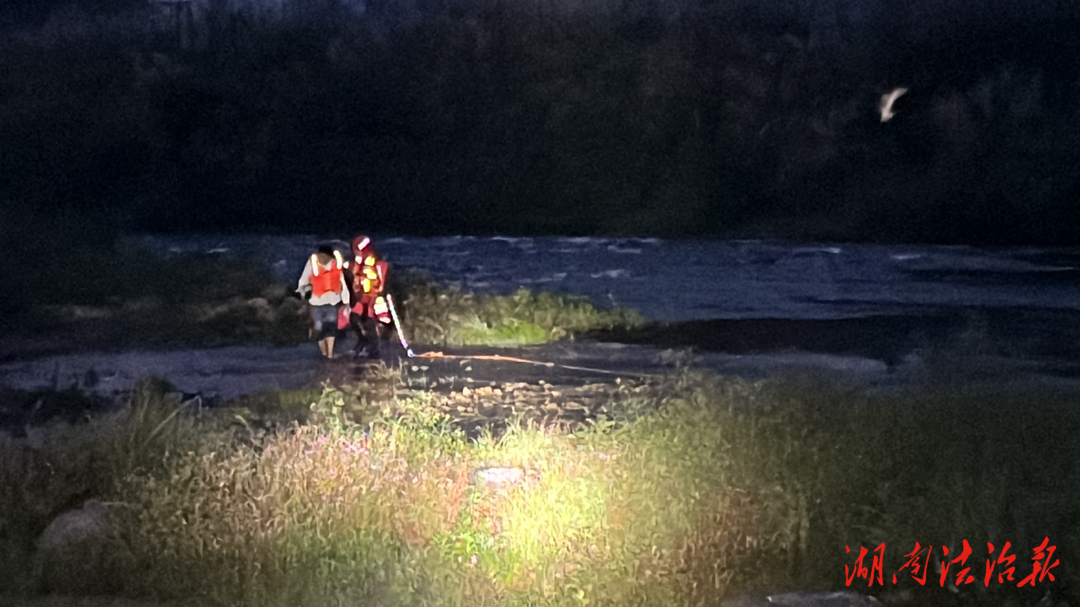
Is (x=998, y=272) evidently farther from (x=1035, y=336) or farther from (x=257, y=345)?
(x=257, y=345)

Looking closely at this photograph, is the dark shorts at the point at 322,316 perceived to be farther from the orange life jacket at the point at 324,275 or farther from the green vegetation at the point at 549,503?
the green vegetation at the point at 549,503

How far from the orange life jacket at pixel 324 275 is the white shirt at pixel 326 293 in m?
0.03

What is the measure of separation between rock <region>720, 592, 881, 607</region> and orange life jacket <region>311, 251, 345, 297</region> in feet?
17.6

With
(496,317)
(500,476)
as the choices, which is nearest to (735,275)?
(496,317)

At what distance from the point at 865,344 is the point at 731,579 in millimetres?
9252

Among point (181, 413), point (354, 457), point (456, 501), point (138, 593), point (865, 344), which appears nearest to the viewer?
point (138, 593)

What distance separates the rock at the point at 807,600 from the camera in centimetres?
457

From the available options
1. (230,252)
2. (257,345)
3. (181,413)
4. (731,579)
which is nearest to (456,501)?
(731,579)

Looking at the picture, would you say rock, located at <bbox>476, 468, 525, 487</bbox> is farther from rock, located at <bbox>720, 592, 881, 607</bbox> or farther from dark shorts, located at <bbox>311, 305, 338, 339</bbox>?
dark shorts, located at <bbox>311, 305, 338, 339</bbox>

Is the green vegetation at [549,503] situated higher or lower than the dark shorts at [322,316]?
lower

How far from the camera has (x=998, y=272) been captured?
2500 cm

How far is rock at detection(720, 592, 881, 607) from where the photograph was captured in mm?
4570

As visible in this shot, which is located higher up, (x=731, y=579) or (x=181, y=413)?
(x=181, y=413)

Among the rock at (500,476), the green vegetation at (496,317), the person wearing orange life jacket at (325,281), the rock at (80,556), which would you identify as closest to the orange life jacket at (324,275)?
the person wearing orange life jacket at (325,281)
